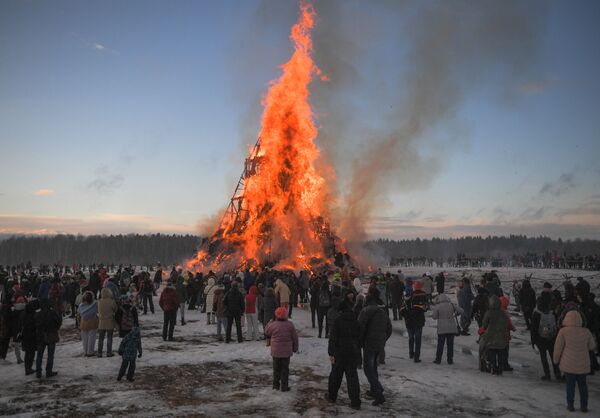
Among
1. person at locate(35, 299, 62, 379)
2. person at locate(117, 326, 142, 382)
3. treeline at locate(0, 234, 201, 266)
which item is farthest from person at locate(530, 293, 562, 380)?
treeline at locate(0, 234, 201, 266)

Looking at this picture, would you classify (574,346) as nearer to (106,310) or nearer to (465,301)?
(465,301)

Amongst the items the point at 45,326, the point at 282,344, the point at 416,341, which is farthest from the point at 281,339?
the point at 45,326

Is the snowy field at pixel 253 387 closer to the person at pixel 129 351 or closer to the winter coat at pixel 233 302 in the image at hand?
the person at pixel 129 351

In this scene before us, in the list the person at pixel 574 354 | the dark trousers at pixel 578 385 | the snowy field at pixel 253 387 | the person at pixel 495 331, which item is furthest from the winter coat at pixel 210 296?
the dark trousers at pixel 578 385

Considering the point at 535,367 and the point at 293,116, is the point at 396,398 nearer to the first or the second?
the point at 535,367

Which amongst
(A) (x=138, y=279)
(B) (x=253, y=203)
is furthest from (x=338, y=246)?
(A) (x=138, y=279)

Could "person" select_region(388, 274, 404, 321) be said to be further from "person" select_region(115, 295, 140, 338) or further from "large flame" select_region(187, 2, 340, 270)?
"large flame" select_region(187, 2, 340, 270)

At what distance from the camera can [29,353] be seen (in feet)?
33.0

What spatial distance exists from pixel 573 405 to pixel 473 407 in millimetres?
1786

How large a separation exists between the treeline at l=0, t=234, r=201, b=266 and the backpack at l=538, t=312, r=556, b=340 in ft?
454

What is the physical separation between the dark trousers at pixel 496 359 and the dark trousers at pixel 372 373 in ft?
11.3

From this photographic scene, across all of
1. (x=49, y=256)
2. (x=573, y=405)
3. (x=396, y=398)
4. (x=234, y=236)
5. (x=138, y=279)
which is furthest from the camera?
(x=49, y=256)

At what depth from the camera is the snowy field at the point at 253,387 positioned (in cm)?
780

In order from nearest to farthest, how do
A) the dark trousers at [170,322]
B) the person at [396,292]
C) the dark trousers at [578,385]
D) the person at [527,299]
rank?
the dark trousers at [578,385] → the dark trousers at [170,322] → the person at [527,299] → the person at [396,292]
